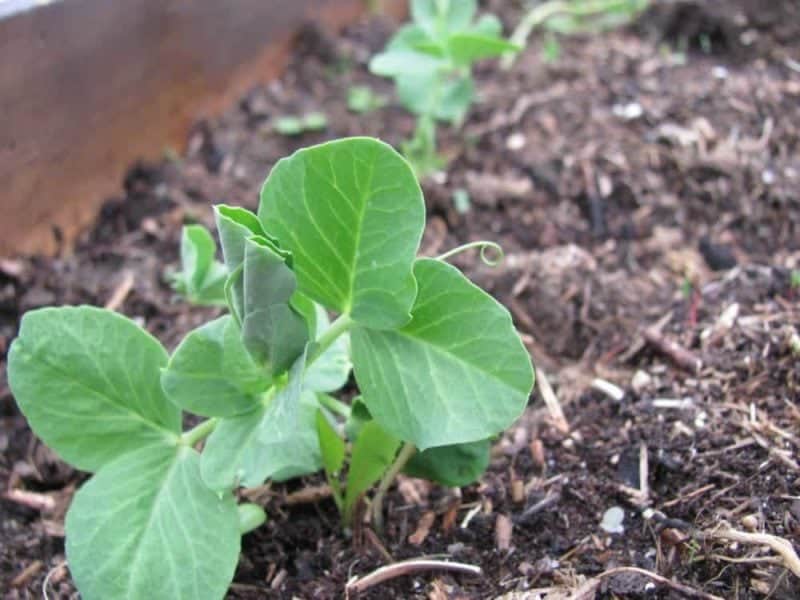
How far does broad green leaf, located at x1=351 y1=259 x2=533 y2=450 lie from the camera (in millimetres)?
1049

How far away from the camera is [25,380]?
1179 mm

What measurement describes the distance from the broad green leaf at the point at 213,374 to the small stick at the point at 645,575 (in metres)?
0.46

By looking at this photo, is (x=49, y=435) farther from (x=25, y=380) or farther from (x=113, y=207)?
(x=113, y=207)

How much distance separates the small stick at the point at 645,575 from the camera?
110 centimetres

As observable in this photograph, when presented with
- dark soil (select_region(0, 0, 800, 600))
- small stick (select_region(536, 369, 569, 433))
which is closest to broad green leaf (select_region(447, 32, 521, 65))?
dark soil (select_region(0, 0, 800, 600))

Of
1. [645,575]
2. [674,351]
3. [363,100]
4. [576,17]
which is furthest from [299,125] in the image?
[645,575]

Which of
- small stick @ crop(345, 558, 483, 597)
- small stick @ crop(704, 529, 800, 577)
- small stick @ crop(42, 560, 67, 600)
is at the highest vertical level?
small stick @ crop(42, 560, 67, 600)

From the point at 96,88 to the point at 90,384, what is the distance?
101cm

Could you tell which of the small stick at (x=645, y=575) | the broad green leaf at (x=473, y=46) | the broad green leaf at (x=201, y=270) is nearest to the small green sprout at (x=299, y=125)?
the broad green leaf at (x=473, y=46)

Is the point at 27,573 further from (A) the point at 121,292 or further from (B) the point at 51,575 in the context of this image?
(A) the point at 121,292

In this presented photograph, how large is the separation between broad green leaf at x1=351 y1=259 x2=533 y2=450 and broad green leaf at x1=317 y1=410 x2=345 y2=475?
0.56 feet

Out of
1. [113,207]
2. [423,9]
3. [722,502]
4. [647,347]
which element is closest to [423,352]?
[722,502]

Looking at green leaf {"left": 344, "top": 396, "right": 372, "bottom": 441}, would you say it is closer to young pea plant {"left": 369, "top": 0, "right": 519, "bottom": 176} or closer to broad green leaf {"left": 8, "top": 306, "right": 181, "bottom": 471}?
broad green leaf {"left": 8, "top": 306, "right": 181, "bottom": 471}

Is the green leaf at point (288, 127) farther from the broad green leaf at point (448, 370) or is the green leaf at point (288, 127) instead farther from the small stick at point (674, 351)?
the broad green leaf at point (448, 370)
